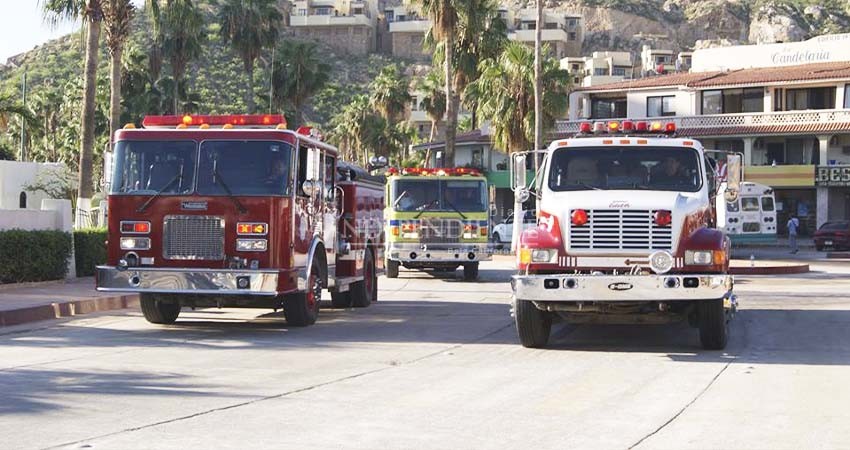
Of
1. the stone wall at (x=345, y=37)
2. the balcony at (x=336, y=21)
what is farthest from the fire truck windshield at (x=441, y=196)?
the stone wall at (x=345, y=37)

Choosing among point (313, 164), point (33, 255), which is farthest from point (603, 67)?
point (313, 164)

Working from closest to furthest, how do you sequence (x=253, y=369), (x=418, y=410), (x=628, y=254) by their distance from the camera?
(x=418, y=410)
(x=253, y=369)
(x=628, y=254)

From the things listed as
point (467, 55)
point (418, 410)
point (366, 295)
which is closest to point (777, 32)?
point (467, 55)

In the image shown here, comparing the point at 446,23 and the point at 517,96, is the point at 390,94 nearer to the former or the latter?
the point at 446,23

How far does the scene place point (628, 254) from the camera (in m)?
14.0

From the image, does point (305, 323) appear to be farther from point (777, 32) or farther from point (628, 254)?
point (777, 32)

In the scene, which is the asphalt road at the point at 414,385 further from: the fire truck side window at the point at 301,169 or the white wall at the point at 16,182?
the white wall at the point at 16,182

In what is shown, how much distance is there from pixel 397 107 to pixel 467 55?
3021 cm

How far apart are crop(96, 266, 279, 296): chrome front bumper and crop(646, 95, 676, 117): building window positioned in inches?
2021

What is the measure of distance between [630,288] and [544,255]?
1.14 meters

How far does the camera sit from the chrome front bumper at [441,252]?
28828mm

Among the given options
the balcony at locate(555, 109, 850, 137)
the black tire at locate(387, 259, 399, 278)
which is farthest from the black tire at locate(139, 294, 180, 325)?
the balcony at locate(555, 109, 850, 137)

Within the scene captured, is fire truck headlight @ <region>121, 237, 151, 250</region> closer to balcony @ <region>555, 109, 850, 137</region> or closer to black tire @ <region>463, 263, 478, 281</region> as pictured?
black tire @ <region>463, 263, 478, 281</region>

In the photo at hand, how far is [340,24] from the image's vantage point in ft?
511
